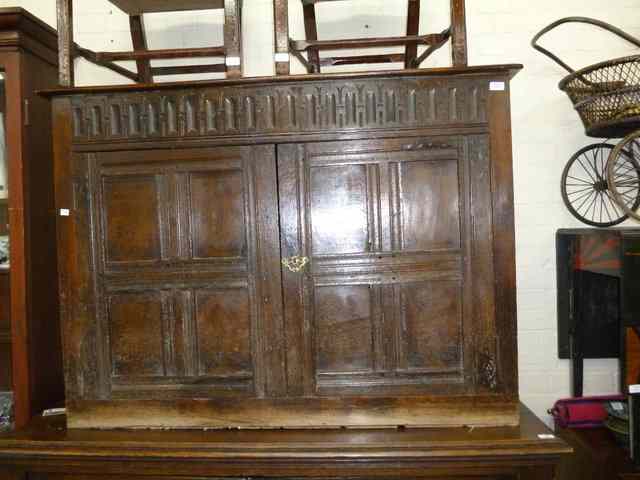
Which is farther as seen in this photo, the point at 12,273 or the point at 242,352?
the point at 12,273

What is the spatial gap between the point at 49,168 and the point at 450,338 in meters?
1.91

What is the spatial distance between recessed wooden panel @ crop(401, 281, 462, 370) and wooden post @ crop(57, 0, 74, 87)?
1550mm

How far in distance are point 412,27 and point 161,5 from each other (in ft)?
3.72

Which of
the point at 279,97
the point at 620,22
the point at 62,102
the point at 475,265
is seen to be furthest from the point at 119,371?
the point at 620,22

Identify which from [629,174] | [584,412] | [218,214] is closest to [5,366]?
[218,214]

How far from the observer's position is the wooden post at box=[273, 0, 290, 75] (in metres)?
2.07

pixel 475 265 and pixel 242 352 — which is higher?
pixel 475 265

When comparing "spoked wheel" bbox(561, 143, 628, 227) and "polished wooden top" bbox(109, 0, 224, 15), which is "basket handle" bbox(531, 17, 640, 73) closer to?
"spoked wheel" bbox(561, 143, 628, 227)

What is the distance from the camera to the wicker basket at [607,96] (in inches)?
84.2

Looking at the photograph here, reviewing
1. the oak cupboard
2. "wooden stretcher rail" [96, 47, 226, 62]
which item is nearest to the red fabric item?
the oak cupboard

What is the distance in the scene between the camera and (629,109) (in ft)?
7.09

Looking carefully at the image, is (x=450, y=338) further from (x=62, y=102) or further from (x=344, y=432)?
(x=62, y=102)

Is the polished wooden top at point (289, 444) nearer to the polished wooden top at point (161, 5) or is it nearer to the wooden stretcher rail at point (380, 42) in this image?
the wooden stretcher rail at point (380, 42)

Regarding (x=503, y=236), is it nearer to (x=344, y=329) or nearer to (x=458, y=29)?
(x=344, y=329)
